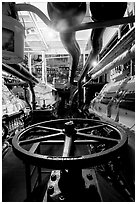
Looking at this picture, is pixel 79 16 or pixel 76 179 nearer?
pixel 79 16

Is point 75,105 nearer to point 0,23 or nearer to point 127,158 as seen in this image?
point 127,158

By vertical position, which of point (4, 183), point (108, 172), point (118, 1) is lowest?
point (4, 183)

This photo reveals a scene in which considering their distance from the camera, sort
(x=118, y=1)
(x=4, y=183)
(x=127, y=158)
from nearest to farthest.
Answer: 1. (x=118, y=1)
2. (x=127, y=158)
3. (x=4, y=183)

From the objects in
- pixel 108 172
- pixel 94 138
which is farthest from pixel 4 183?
pixel 94 138

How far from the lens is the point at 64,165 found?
1.92ft

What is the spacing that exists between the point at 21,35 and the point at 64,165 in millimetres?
851

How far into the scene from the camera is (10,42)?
0.90 metres

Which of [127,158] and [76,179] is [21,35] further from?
[127,158]

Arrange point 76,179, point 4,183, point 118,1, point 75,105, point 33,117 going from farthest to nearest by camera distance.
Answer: point 75,105
point 33,117
point 4,183
point 76,179
point 118,1

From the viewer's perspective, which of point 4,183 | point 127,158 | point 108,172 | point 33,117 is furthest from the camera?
point 33,117

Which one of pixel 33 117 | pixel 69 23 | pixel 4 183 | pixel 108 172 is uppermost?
pixel 69 23

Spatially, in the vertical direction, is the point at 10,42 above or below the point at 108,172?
above

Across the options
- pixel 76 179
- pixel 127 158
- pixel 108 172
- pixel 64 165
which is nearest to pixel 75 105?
pixel 108 172

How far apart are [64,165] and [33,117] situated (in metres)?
2.44
